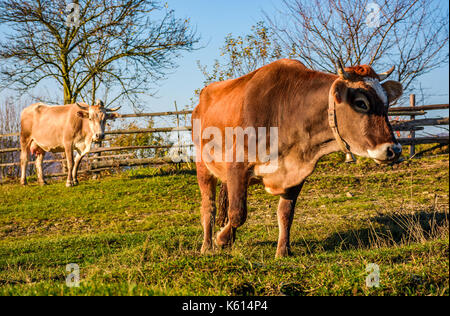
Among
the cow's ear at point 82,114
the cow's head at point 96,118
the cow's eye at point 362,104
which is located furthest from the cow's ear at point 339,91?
the cow's ear at point 82,114

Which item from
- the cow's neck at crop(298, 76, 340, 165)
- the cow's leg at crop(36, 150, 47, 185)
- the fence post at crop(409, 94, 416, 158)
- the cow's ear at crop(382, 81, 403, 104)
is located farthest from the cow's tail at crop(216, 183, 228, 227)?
the cow's leg at crop(36, 150, 47, 185)

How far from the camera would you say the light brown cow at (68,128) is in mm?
13055

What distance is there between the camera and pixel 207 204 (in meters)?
5.21

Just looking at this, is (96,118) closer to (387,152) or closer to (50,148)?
(50,148)

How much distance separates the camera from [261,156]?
4.11 meters

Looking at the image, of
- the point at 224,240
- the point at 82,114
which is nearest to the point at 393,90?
the point at 224,240

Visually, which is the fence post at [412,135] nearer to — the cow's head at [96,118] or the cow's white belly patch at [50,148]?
the cow's head at [96,118]

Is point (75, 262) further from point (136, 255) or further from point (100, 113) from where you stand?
point (100, 113)

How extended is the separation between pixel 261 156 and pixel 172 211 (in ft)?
18.3

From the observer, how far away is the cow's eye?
365cm

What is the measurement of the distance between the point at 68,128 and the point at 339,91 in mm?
11295

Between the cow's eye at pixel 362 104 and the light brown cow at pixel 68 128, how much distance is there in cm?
1028

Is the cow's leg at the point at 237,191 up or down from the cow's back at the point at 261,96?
down

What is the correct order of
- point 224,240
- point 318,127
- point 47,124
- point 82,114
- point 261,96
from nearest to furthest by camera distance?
point 318,127 → point 261,96 → point 224,240 → point 82,114 → point 47,124
